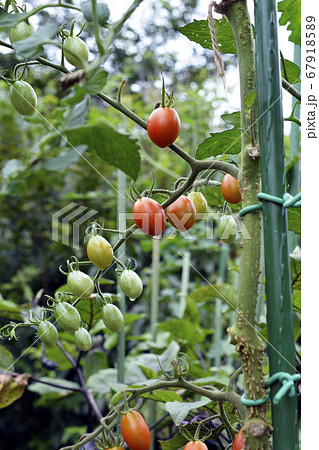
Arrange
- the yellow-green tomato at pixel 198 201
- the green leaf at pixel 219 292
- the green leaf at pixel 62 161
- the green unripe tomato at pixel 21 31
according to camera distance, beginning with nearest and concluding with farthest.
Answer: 1. the green leaf at pixel 62 161
2. the green unripe tomato at pixel 21 31
3. the yellow-green tomato at pixel 198 201
4. the green leaf at pixel 219 292

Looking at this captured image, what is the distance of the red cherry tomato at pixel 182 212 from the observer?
408 mm

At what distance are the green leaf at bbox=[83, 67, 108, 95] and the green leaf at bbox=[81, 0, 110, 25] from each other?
47 millimetres

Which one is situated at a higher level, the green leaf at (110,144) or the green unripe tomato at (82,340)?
the green leaf at (110,144)

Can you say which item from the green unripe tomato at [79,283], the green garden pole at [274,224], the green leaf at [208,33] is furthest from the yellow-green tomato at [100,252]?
the green leaf at [208,33]

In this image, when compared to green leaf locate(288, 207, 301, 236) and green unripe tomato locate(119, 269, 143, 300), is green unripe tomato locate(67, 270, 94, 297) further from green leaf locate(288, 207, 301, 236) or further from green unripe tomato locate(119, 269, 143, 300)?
green leaf locate(288, 207, 301, 236)

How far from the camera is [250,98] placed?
0.35m

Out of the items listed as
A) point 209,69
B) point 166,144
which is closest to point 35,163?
point 166,144

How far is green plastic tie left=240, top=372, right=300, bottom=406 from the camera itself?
311mm

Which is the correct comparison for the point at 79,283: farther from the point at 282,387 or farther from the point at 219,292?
the point at 219,292

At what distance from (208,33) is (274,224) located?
0.23 m

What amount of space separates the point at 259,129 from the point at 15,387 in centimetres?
56

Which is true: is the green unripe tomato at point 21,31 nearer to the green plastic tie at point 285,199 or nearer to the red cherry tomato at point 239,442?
the green plastic tie at point 285,199

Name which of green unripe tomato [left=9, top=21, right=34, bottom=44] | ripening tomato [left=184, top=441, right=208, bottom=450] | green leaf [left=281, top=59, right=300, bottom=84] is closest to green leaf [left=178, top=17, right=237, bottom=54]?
green leaf [left=281, top=59, right=300, bottom=84]

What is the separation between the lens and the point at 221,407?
0.40m
